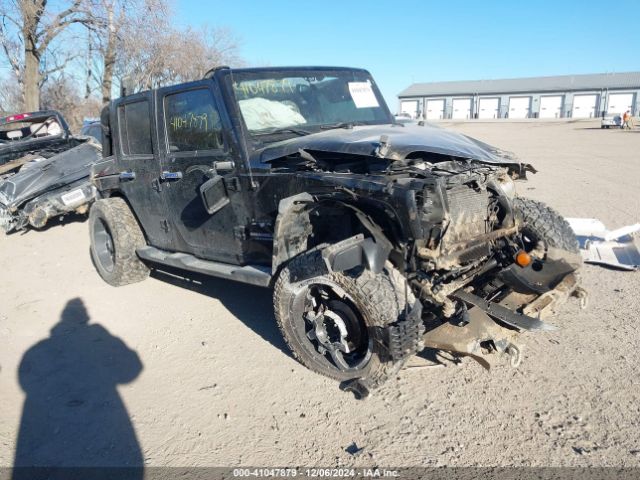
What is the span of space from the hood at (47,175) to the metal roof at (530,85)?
70403 mm

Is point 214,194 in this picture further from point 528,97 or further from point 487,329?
point 528,97

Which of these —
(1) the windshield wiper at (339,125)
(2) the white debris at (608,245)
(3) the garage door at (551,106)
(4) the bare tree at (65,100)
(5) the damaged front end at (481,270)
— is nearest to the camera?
(5) the damaged front end at (481,270)

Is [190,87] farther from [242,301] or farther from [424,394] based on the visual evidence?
[424,394]

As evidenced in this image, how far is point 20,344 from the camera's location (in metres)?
4.15

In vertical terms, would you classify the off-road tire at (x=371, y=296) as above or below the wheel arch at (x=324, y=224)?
below

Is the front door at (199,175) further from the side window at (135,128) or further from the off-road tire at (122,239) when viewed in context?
the off-road tire at (122,239)

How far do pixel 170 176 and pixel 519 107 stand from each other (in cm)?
7382

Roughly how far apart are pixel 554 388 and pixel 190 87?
3478 mm

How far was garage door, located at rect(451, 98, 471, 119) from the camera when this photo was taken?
71312 millimetres

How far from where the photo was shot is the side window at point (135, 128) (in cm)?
464

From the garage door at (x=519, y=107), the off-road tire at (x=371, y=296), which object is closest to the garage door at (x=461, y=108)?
the garage door at (x=519, y=107)

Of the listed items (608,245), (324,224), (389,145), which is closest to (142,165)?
(324,224)

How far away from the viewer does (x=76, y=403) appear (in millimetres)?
3227

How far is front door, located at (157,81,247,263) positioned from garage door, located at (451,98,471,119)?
238 ft
